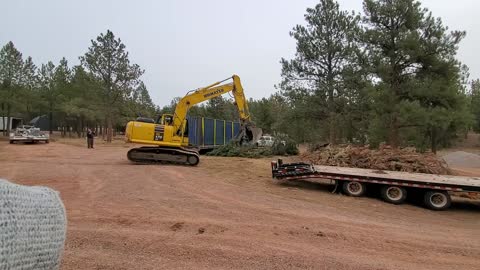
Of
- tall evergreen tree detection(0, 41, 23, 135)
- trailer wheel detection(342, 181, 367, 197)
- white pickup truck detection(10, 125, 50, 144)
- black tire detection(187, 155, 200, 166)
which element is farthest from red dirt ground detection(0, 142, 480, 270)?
tall evergreen tree detection(0, 41, 23, 135)

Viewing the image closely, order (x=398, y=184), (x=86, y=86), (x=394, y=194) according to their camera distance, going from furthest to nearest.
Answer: (x=86, y=86), (x=394, y=194), (x=398, y=184)

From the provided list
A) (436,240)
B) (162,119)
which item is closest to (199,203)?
(436,240)

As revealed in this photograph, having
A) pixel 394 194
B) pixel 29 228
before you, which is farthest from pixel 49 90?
→ pixel 29 228

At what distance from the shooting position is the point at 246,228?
294 inches

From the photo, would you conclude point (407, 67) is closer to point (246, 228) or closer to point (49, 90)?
point (246, 228)

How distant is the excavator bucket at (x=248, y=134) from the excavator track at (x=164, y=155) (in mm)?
5690

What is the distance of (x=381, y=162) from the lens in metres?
16.1

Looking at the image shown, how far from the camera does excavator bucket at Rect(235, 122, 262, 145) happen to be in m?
23.4

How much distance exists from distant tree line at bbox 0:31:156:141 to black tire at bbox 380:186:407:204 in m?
34.6

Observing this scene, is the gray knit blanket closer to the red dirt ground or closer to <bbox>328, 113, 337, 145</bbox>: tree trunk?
the red dirt ground

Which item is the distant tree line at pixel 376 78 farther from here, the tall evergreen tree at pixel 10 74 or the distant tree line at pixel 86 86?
the tall evergreen tree at pixel 10 74

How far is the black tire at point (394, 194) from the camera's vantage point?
11.9 meters

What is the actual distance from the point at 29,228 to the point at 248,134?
22272 millimetres

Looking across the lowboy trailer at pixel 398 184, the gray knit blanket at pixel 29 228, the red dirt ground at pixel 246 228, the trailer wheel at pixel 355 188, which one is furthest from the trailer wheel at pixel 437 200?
the gray knit blanket at pixel 29 228
